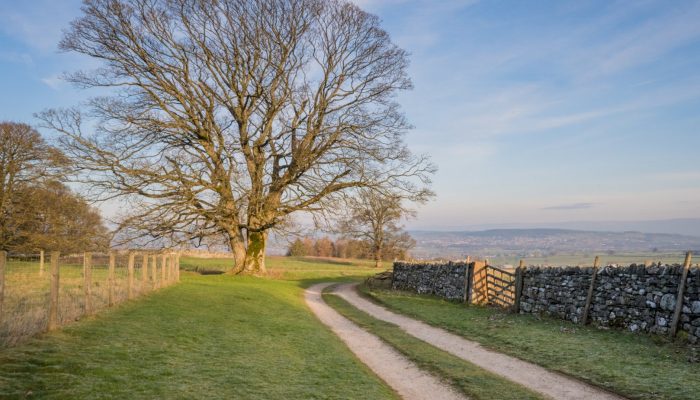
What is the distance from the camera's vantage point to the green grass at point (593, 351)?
7.80 m

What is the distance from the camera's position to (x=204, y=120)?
88.3 feet

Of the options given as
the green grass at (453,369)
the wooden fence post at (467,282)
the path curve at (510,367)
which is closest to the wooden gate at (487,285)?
the wooden fence post at (467,282)

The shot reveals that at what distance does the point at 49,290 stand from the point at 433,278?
65.4ft

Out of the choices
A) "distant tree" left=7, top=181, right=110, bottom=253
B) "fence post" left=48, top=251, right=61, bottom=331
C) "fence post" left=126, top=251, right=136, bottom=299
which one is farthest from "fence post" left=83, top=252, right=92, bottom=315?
"distant tree" left=7, top=181, right=110, bottom=253

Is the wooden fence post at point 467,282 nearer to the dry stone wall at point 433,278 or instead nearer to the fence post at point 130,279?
the dry stone wall at point 433,278

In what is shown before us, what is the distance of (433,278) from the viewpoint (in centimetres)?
2648

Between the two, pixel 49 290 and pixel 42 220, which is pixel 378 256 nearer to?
pixel 42 220

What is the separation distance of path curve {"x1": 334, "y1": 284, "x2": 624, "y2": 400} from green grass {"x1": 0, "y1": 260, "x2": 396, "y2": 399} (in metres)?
2.62

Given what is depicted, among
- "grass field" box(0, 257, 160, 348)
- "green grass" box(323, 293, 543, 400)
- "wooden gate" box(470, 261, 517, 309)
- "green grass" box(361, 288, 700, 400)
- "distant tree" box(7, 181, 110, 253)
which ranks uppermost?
"distant tree" box(7, 181, 110, 253)

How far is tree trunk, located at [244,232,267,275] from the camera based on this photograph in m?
30.5

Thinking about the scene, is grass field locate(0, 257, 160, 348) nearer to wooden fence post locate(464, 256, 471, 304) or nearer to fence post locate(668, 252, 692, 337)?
fence post locate(668, 252, 692, 337)

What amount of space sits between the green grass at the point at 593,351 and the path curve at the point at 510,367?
0.32 metres

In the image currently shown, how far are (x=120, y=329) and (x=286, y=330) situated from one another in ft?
14.3

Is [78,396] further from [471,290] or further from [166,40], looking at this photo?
[166,40]
